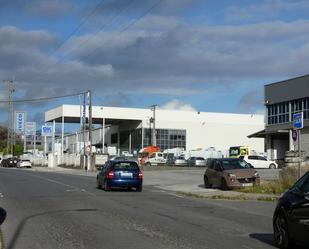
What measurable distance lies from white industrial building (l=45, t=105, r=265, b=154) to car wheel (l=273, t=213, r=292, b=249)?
8206 cm

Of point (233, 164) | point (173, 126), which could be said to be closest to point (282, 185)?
point (233, 164)

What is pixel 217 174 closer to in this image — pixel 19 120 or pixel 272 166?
pixel 272 166

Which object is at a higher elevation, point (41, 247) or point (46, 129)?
point (46, 129)

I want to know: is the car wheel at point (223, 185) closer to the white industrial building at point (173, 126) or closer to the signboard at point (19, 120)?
the white industrial building at point (173, 126)

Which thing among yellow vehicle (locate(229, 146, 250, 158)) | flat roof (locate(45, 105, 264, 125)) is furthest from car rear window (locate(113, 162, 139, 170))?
flat roof (locate(45, 105, 264, 125))

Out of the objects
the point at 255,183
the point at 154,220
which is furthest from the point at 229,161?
the point at 154,220

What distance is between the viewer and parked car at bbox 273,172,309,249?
9586 millimetres

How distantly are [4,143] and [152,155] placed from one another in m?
79.6

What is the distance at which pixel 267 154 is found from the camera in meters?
70.3

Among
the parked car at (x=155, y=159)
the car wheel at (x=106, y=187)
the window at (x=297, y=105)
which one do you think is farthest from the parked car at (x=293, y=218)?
the parked car at (x=155, y=159)

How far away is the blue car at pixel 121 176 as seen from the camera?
27.7 metres

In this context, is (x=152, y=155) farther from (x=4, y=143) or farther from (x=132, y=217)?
(x=4, y=143)

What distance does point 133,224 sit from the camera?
1405cm

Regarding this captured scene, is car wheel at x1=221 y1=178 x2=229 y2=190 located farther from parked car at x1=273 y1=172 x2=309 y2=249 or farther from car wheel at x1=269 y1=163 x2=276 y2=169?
car wheel at x1=269 y1=163 x2=276 y2=169
